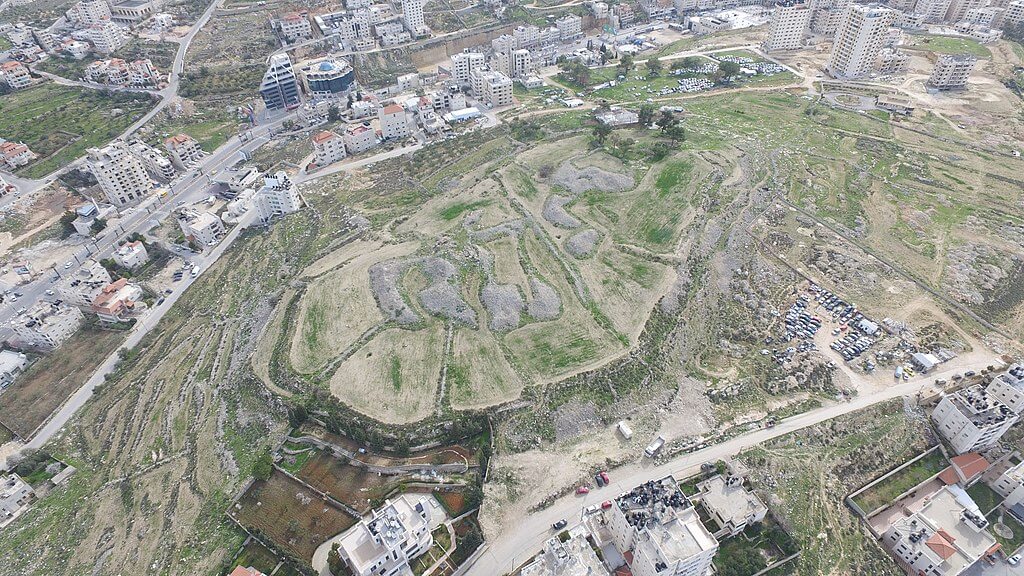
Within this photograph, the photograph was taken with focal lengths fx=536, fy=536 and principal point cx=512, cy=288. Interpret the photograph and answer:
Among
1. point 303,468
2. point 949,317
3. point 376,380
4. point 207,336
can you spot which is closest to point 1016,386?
point 949,317

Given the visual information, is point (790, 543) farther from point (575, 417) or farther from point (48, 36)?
point (48, 36)

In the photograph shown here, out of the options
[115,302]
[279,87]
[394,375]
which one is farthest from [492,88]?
[394,375]

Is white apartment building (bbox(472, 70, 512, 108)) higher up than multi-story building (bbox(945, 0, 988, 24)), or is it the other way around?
multi-story building (bbox(945, 0, 988, 24))

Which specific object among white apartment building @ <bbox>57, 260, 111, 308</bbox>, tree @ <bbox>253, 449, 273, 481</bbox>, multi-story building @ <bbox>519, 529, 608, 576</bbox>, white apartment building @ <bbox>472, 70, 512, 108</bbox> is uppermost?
white apartment building @ <bbox>472, 70, 512, 108</bbox>

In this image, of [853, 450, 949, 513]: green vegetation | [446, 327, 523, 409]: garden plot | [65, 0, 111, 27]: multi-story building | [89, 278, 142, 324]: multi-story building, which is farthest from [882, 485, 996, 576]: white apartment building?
[65, 0, 111, 27]: multi-story building

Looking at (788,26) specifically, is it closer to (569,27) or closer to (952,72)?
(952,72)

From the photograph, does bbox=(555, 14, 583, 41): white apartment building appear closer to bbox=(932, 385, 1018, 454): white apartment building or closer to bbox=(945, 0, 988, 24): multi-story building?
bbox=(945, 0, 988, 24): multi-story building

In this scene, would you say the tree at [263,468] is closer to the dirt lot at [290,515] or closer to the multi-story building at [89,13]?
the dirt lot at [290,515]
